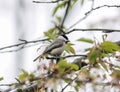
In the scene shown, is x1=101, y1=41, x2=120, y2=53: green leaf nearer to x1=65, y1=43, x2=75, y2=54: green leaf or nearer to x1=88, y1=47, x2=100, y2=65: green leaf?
x1=88, y1=47, x2=100, y2=65: green leaf

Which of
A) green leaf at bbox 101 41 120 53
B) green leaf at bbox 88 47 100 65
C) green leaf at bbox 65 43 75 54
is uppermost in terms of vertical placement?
green leaf at bbox 101 41 120 53

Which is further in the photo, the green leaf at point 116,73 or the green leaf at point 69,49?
the green leaf at point 69,49

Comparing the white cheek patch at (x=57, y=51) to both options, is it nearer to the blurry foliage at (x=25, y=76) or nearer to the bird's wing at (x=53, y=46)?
the bird's wing at (x=53, y=46)

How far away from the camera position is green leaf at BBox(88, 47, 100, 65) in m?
2.63

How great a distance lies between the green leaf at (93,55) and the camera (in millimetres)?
2633

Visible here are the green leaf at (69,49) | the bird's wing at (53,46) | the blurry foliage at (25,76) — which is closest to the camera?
the blurry foliage at (25,76)

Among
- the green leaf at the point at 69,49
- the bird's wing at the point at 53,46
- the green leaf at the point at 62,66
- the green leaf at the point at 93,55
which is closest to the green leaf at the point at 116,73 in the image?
the green leaf at the point at 93,55

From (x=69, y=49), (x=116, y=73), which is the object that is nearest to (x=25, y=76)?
(x=69, y=49)

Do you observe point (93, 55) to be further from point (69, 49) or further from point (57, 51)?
point (57, 51)

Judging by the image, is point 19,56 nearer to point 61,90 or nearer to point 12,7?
point 12,7

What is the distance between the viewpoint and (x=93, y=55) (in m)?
2.65

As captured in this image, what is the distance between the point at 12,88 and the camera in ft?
9.45

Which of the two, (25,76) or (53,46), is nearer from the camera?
(25,76)

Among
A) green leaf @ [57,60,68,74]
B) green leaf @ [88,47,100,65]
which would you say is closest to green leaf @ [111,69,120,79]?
green leaf @ [88,47,100,65]
